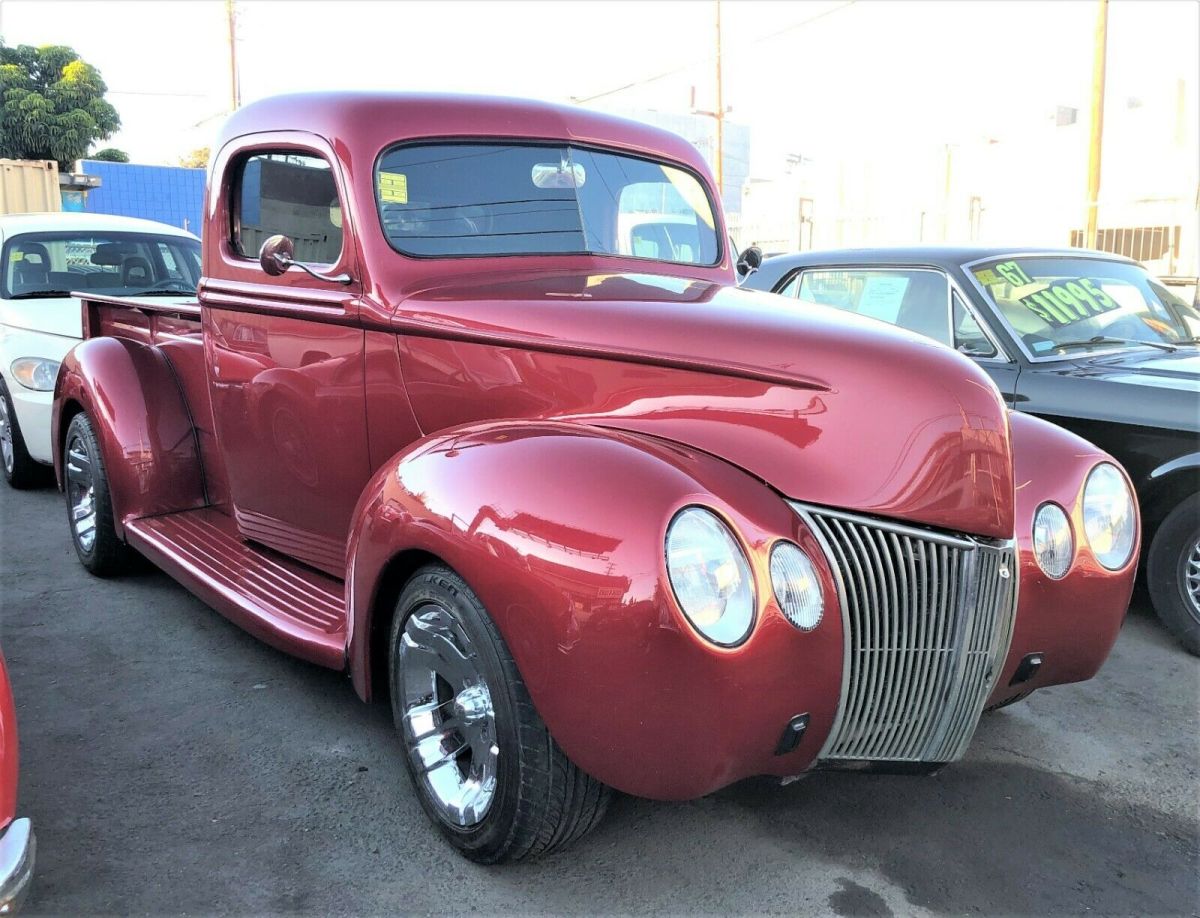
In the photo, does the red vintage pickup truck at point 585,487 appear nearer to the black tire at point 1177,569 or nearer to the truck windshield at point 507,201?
the truck windshield at point 507,201

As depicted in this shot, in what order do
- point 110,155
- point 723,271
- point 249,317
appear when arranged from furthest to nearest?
point 110,155 → point 723,271 → point 249,317

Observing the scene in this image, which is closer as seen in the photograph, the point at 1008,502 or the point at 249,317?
the point at 1008,502

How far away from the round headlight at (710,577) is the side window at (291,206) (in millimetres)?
1667

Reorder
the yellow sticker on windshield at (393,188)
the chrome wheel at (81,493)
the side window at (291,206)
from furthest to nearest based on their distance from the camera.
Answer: the chrome wheel at (81,493)
the side window at (291,206)
the yellow sticker on windshield at (393,188)

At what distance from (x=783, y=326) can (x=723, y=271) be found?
1.35 metres

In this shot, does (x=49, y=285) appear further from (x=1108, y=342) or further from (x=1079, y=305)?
(x=1108, y=342)

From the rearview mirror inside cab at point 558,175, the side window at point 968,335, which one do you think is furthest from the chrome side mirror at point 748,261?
the side window at point 968,335

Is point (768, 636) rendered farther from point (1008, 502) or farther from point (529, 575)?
point (1008, 502)

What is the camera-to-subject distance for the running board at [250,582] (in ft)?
9.77

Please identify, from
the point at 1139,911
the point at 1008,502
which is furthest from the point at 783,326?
the point at 1139,911

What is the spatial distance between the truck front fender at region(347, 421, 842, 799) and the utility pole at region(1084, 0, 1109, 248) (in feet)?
44.5

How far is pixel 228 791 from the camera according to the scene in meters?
2.82

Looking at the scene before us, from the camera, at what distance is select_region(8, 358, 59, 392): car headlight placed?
6.01m

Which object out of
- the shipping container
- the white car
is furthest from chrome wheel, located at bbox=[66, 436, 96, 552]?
the shipping container
